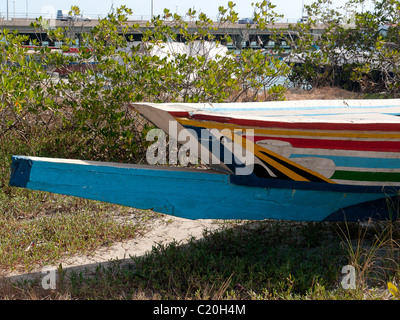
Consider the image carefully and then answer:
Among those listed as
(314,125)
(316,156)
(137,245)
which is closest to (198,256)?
(137,245)

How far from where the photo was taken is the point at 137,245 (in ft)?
13.2

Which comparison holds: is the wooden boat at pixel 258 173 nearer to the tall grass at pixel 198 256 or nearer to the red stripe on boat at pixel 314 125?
the red stripe on boat at pixel 314 125

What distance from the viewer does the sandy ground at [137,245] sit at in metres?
3.49

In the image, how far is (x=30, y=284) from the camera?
3211mm

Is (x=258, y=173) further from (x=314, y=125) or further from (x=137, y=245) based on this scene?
(x=137, y=245)

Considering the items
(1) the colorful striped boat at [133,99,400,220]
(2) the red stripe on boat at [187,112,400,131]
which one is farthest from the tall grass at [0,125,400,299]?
(2) the red stripe on boat at [187,112,400,131]

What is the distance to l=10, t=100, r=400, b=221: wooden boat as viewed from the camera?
3.19 metres

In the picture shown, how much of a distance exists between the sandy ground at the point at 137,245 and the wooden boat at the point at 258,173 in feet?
2.00

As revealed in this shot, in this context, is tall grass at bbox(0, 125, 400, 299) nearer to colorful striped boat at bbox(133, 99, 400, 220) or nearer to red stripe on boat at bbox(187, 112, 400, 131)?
colorful striped boat at bbox(133, 99, 400, 220)

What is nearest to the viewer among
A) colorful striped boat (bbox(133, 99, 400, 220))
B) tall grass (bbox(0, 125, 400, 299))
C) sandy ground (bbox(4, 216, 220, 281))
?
tall grass (bbox(0, 125, 400, 299))

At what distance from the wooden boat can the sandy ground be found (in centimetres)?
61

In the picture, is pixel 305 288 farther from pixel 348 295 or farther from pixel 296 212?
pixel 296 212

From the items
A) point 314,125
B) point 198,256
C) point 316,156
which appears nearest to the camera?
point 314,125

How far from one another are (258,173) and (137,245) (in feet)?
4.33
